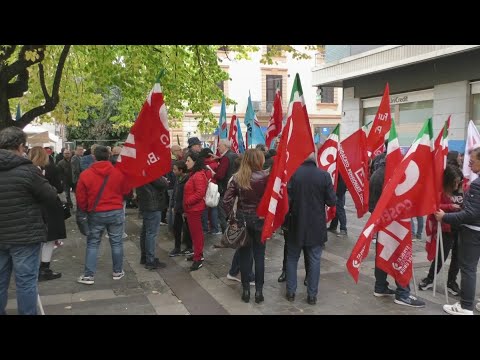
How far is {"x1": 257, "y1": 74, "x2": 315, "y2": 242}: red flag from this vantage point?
4852 millimetres

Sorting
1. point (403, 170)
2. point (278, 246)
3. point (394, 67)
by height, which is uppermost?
point (394, 67)

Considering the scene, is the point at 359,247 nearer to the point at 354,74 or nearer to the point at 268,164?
the point at 268,164

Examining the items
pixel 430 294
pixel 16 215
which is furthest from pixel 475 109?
pixel 16 215

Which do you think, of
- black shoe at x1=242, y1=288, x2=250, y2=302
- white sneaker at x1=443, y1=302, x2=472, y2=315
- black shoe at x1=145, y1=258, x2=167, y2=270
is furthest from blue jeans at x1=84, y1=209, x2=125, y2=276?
white sneaker at x1=443, y1=302, x2=472, y2=315

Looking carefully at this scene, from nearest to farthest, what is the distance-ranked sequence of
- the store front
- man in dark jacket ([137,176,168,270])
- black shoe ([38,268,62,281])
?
black shoe ([38,268,62,281])
man in dark jacket ([137,176,168,270])
the store front

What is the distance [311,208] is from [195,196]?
205cm

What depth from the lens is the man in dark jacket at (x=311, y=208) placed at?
17.3 feet

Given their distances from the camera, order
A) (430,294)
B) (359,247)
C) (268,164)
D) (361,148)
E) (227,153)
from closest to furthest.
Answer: (359,247) → (430,294) → (361,148) → (268,164) → (227,153)

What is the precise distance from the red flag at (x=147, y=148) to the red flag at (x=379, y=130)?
3.86 meters

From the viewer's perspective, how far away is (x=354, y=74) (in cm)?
1878

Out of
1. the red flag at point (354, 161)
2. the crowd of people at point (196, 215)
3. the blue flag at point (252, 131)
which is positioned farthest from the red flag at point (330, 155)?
the blue flag at point (252, 131)

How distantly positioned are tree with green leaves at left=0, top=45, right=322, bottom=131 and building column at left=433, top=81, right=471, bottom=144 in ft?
23.3

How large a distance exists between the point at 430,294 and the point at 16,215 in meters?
4.95

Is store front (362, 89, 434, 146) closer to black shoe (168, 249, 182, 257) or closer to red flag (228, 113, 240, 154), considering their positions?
red flag (228, 113, 240, 154)
